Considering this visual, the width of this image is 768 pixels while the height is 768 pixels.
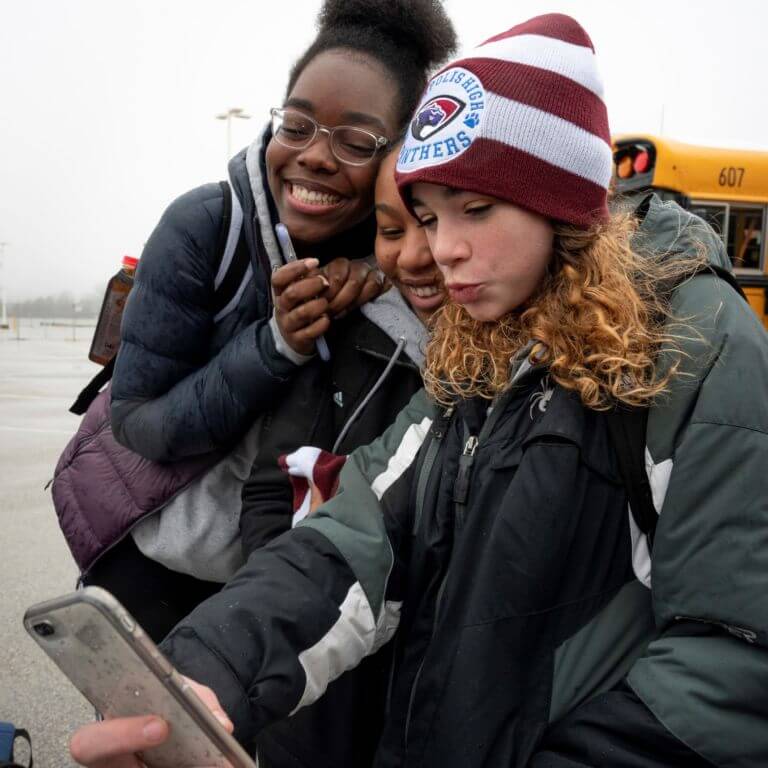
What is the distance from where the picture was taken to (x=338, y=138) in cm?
173

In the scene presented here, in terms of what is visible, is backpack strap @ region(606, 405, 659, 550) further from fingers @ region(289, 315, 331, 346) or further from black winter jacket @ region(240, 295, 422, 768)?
fingers @ region(289, 315, 331, 346)

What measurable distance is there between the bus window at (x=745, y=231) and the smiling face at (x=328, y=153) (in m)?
6.14

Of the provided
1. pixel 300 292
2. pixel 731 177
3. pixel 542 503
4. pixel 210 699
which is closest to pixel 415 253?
pixel 300 292

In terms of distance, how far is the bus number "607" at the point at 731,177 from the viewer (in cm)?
677

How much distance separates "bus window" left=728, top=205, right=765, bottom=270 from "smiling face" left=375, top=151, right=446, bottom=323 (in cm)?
618

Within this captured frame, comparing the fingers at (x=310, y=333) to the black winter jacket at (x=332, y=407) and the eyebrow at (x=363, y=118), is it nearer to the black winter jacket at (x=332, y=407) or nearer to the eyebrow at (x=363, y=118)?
the black winter jacket at (x=332, y=407)

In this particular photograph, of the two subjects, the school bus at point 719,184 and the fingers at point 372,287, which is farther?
the school bus at point 719,184

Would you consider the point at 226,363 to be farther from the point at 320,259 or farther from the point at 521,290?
the point at 521,290

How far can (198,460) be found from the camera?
1856mm

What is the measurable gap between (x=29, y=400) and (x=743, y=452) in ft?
33.4

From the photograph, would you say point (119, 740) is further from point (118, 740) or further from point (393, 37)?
point (393, 37)

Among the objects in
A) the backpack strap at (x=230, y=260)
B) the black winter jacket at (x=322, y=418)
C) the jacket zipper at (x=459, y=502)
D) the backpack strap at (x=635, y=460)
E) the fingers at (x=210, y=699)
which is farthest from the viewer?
the backpack strap at (x=230, y=260)

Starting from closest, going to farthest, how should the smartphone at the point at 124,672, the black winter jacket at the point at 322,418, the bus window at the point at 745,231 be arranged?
the smartphone at the point at 124,672
the black winter jacket at the point at 322,418
the bus window at the point at 745,231

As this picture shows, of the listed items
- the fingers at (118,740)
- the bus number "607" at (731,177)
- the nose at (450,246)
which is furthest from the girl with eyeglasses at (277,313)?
the bus number "607" at (731,177)
